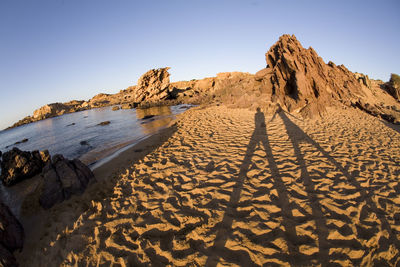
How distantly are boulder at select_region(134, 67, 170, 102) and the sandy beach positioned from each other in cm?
4142

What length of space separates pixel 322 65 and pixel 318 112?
9465mm

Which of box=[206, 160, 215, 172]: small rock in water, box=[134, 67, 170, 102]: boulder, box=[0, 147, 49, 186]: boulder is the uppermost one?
box=[134, 67, 170, 102]: boulder

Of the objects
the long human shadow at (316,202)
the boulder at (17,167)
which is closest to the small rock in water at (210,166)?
the long human shadow at (316,202)

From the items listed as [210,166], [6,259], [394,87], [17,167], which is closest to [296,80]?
[210,166]

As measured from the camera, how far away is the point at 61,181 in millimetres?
5141

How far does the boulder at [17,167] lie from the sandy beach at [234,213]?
312cm

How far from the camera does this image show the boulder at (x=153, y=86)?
1754 inches

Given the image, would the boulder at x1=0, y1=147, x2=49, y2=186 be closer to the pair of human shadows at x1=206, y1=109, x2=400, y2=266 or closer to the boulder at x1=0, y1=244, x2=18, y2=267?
the boulder at x1=0, y1=244, x2=18, y2=267

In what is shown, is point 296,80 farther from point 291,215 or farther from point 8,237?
point 8,237

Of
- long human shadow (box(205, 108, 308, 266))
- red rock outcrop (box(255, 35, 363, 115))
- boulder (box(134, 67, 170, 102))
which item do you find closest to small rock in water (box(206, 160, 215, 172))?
long human shadow (box(205, 108, 308, 266))

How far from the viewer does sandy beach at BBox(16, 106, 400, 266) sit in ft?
8.96

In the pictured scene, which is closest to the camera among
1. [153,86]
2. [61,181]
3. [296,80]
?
[61,181]

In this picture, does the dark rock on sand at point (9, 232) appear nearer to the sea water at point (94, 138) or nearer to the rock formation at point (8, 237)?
the rock formation at point (8, 237)

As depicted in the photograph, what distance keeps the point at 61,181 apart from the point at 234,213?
544 cm
